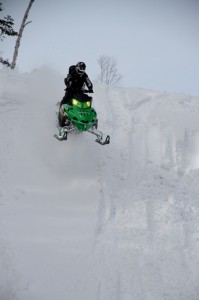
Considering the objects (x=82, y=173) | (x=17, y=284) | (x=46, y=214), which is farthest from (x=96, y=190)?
(x=17, y=284)

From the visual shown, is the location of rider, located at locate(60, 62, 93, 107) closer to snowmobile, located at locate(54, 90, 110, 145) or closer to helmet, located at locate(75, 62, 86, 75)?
helmet, located at locate(75, 62, 86, 75)

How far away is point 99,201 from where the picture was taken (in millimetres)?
7637

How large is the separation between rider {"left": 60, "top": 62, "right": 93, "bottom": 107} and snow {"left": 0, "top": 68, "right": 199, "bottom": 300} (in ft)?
4.76

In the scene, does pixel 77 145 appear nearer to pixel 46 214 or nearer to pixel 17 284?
pixel 46 214

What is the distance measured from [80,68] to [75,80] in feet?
1.20

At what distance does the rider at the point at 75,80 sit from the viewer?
8.37 meters

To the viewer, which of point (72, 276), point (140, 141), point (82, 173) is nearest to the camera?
point (72, 276)

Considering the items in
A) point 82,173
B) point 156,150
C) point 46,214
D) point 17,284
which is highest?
point 156,150

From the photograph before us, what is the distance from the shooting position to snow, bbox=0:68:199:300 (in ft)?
18.7

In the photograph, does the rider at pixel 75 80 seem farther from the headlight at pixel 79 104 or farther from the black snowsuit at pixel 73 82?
the headlight at pixel 79 104

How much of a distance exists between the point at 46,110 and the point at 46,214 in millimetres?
4336

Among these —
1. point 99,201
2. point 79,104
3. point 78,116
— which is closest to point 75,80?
point 79,104

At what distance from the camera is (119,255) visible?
6293mm

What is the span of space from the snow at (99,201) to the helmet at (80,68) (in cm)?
196
